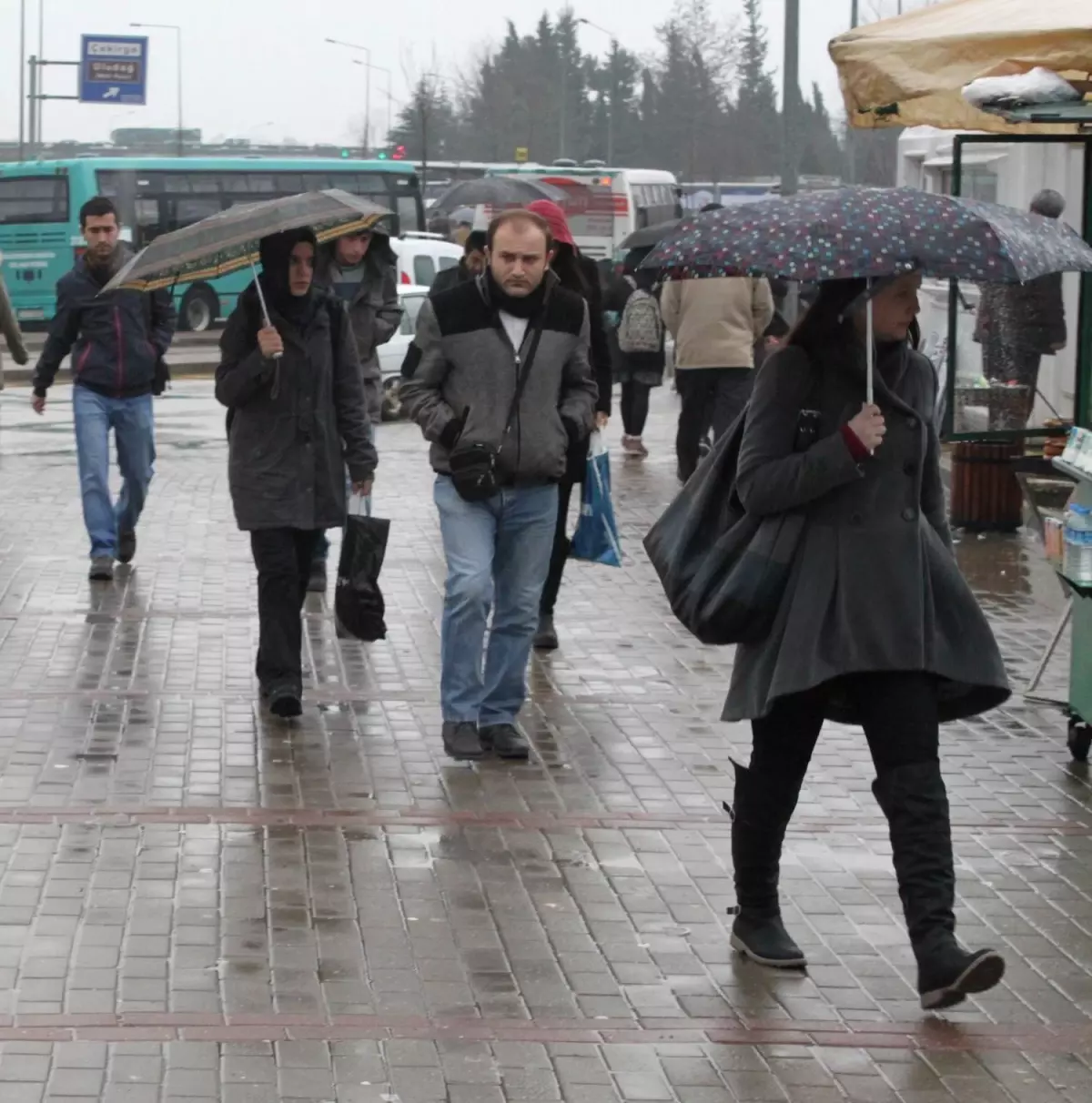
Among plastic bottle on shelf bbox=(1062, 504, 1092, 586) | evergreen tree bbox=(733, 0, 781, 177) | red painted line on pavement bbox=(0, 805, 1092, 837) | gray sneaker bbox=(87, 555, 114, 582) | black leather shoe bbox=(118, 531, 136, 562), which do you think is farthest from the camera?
evergreen tree bbox=(733, 0, 781, 177)

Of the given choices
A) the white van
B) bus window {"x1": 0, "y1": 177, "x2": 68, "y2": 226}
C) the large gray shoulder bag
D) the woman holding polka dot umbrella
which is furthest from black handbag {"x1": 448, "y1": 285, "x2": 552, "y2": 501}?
bus window {"x1": 0, "y1": 177, "x2": 68, "y2": 226}

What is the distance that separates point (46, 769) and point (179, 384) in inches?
770

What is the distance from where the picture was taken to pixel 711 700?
8.39 metres

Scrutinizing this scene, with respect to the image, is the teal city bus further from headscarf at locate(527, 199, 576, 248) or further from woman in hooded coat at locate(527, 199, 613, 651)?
headscarf at locate(527, 199, 576, 248)

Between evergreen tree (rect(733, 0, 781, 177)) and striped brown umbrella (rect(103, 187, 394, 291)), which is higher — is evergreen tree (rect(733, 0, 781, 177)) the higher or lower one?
the higher one

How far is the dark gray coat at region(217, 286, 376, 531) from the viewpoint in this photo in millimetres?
7812

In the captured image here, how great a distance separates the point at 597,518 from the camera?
9.21 meters

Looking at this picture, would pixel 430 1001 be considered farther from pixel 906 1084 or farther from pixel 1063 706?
pixel 1063 706

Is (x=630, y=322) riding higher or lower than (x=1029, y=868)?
higher

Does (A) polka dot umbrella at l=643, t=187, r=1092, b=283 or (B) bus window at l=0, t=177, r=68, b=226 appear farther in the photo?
(B) bus window at l=0, t=177, r=68, b=226

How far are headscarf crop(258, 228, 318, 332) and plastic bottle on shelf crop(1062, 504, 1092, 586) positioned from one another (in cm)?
272

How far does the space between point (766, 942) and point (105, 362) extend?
661 centimetres

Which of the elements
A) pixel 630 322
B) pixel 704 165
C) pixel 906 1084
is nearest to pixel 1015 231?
pixel 906 1084

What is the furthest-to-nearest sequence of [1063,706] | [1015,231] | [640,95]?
[640,95] → [1063,706] → [1015,231]
